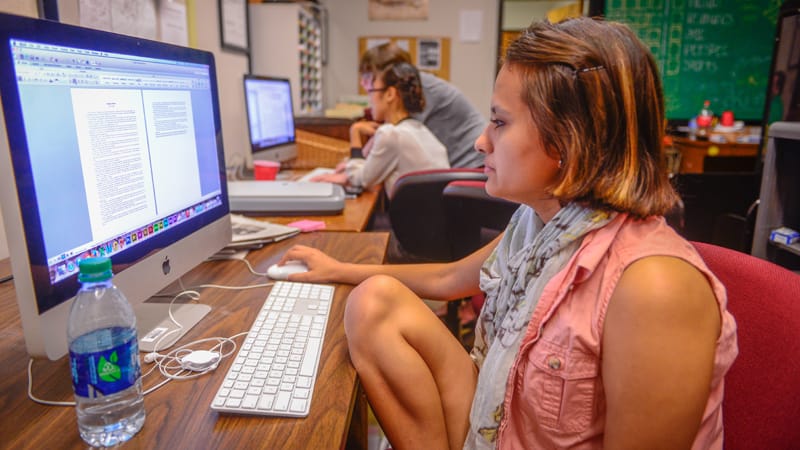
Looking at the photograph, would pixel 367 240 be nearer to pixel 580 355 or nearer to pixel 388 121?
pixel 580 355

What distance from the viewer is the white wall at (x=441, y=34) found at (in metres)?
4.57

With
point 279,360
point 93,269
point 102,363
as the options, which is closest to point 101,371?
point 102,363

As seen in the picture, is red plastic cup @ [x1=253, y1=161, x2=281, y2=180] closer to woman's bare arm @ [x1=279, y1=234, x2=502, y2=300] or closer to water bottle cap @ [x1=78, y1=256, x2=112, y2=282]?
woman's bare arm @ [x1=279, y1=234, x2=502, y2=300]

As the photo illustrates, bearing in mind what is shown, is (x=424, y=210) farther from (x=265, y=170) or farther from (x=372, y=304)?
(x=372, y=304)

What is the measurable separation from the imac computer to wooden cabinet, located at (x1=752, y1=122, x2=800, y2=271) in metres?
1.87

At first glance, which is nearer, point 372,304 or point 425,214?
point 372,304

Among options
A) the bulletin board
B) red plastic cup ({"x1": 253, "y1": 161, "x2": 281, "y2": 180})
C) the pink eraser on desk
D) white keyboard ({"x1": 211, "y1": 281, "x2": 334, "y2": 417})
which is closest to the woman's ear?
red plastic cup ({"x1": 253, "y1": 161, "x2": 281, "y2": 180})

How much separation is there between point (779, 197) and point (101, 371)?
85.6 inches

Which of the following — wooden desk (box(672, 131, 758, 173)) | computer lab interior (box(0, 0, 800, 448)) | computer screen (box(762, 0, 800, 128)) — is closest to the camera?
computer lab interior (box(0, 0, 800, 448))

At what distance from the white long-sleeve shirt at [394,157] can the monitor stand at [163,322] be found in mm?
1254

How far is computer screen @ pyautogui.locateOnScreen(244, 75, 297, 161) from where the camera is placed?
2381 millimetres

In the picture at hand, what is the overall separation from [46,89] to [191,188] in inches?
14.8

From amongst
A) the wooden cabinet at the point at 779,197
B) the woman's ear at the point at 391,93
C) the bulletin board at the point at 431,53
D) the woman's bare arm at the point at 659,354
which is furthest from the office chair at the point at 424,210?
the bulletin board at the point at 431,53

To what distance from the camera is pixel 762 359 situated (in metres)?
0.68
